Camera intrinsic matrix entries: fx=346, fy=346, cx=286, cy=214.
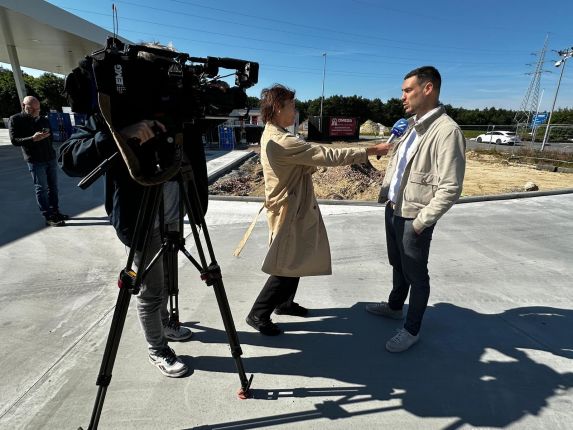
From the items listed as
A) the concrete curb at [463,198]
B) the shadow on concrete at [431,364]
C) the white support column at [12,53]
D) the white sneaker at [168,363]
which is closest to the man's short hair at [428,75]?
the shadow on concrete at [431,364]

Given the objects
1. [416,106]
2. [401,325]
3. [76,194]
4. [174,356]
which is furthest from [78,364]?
[76,194]

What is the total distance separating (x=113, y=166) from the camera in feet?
6.07

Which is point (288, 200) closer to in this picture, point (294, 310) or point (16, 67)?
point (294, 310)

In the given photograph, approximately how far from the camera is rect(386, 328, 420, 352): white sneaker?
2492mm

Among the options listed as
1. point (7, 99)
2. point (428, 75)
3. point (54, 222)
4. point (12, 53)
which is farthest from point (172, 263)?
point (7, 99)

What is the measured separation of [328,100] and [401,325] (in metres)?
60.0

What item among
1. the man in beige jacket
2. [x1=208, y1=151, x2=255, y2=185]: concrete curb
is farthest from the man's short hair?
[x1=208, y1=151, x2=255, y2=185]: concrete curb

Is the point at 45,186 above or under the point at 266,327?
above

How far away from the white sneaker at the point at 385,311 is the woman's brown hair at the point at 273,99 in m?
1.81

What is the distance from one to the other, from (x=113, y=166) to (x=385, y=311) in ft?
7.72

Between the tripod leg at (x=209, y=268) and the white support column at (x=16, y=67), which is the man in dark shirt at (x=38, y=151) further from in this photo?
the white support column at (x=16, y=67)

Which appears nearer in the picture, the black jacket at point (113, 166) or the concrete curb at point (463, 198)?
the black jacket at point (113, 166)

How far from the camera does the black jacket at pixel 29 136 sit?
4.79 m

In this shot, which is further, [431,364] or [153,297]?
[431,364]
